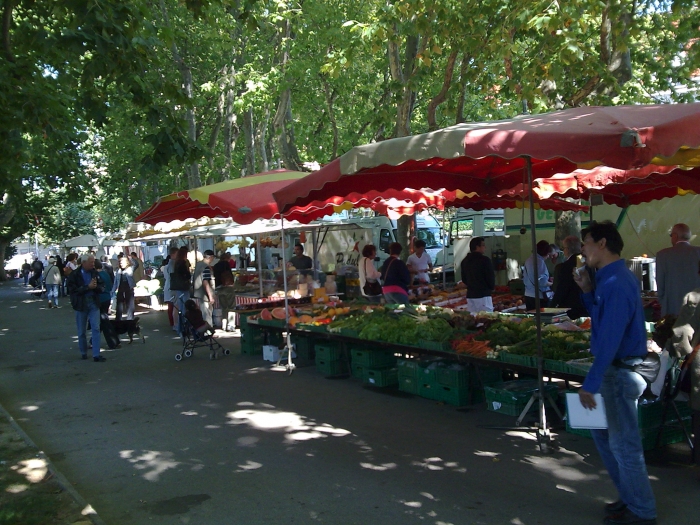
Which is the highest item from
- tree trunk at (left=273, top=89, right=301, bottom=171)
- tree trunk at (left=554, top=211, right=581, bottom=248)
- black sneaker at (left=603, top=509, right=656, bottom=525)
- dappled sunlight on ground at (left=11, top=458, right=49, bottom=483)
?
tree trunk at (left=273, top=89, right=301, bottom=171)

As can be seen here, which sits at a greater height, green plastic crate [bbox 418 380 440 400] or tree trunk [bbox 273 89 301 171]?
tree trunk [bbox 273 89 301 171]

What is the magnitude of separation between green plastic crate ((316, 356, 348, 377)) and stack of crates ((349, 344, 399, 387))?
0.67 m

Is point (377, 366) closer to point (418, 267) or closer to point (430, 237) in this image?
point (418, 267)

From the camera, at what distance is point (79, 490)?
569cm

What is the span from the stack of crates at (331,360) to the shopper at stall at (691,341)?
18.6 ft

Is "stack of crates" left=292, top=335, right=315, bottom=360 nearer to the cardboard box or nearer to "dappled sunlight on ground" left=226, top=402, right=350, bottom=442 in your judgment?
the cardboard box

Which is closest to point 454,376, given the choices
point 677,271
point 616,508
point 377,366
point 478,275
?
point 377,366

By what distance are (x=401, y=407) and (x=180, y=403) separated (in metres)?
2.91

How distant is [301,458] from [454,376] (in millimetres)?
2483

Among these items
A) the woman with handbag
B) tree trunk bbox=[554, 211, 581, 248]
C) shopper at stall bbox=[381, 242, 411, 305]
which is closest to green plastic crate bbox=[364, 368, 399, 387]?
shopper at stall bbox=[381, 242, 411, 305]

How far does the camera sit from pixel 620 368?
4309 mm

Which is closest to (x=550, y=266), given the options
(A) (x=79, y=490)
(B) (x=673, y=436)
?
(B) (x=673, y=436)

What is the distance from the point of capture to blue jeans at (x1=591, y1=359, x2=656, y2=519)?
169 inches

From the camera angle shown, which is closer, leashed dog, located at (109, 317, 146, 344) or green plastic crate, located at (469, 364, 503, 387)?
green plastic crate, located at (469, 364, 503, 387)
